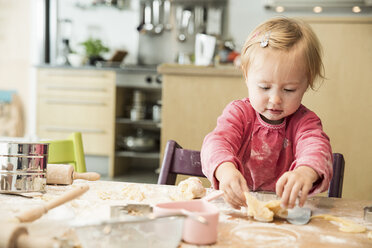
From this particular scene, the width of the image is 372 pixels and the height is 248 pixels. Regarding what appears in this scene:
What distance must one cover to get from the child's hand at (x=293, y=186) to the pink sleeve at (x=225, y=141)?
0.47ft

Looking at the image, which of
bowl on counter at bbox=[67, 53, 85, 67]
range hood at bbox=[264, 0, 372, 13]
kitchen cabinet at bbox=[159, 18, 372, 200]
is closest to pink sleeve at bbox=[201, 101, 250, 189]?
kitchen cabinet at bbox=[159, 18, 372, 200]

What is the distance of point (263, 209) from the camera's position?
0.82 meters

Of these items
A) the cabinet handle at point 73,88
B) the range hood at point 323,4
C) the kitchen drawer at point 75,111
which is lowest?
the kitchen drawer at point 75,111

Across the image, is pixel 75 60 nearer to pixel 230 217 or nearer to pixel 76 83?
pixel 76 83

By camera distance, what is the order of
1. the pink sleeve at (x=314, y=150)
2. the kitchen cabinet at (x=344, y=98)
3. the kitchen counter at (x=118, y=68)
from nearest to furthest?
1. the pink sleeve at (x=314, y=150)
2. the kitchen cabinet at (x=344, y=98)
3. the kitchen counter at (x=118, y=68)

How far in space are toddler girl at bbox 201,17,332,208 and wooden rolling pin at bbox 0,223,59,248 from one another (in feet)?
1.31

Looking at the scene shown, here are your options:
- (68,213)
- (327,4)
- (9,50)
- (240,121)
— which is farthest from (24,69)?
(68,213)

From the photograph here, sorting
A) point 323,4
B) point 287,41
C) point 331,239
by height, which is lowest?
point 331,239

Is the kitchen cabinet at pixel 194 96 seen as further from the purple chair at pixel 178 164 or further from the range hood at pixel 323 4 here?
the purple chair at pixel 178 164

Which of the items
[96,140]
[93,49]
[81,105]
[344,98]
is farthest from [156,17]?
[344,98]

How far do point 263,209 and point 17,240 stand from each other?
0.43 metres

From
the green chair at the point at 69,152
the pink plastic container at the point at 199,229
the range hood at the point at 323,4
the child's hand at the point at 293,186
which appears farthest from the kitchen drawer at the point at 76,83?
the pink plastic container at the point at 199,229

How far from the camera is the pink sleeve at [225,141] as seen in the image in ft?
3.22

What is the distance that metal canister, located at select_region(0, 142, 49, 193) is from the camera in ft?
3.00
